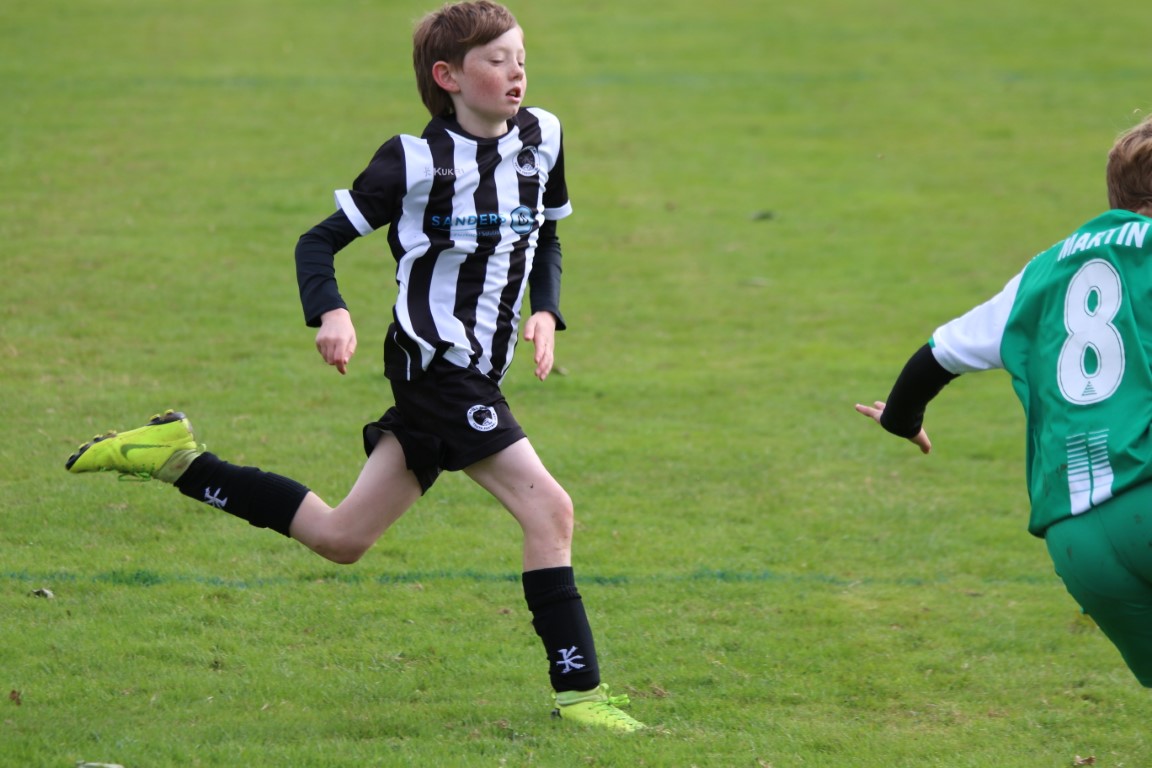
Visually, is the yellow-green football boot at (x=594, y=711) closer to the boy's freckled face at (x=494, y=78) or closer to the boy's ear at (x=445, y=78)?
the boy's freckled face at (x=494, y=78)

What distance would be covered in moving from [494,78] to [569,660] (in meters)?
1.72

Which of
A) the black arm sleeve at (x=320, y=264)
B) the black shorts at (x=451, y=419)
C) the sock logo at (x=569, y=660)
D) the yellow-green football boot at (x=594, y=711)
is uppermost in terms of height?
the black arm sleeve at (x=320, y=264)

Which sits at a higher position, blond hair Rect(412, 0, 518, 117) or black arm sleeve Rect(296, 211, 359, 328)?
blond hair Rect(412, 0, 518, 117)

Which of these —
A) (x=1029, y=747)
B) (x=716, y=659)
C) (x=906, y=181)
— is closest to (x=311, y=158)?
(x=906, y=181)

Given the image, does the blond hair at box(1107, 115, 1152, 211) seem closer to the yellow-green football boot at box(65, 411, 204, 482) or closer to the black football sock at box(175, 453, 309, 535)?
the black football sock at box(175, 453, 309, 535)

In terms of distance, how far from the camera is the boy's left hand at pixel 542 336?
429cm

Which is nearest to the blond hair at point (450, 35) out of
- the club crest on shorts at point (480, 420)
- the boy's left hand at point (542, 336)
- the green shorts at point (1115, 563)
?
the boy's left hand at point (542, 336)

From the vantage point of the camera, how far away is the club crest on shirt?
A: 4352 mm

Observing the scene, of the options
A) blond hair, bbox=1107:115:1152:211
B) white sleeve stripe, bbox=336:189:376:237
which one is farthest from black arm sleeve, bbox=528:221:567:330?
blond hair, bbox=1107:115:1152:211

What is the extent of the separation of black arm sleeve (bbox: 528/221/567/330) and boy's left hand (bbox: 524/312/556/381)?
0.14ft

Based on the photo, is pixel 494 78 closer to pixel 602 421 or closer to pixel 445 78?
pixel 445 78

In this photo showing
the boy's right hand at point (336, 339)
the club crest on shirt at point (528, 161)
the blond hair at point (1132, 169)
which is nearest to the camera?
the blond hair at point (1132, 169)

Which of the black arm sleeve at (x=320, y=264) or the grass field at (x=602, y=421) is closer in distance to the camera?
the black arm sleeve at (x=320, y=264)

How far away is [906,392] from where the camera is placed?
3654 millimetres
